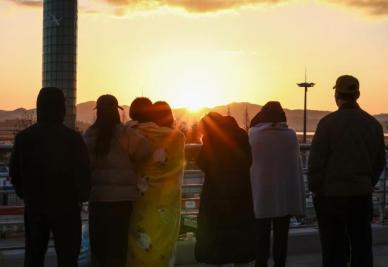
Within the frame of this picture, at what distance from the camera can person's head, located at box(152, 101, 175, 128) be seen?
5738 millimetres

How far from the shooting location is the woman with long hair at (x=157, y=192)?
5.69 m

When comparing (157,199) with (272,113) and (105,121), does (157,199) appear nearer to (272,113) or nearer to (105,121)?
(105,121)

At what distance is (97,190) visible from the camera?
5422 millimetres

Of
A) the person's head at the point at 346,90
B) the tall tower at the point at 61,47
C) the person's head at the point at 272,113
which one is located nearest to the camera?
the person's head at the point at 346,90

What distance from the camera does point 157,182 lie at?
18.8ft

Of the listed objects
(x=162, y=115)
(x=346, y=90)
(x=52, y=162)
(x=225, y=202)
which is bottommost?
(x=225, y=202)

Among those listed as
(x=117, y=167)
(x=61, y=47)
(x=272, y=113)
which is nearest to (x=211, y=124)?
(x=117, y=167)

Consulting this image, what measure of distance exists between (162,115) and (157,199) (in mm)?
701

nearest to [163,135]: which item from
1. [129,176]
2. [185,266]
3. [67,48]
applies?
[129,176]

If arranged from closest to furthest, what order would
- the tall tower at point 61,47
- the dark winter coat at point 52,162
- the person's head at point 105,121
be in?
the dark winter coat at point 52,162, the person's head at point 105,121, the tall tower at point 61,47

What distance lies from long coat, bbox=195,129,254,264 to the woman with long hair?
239 mm

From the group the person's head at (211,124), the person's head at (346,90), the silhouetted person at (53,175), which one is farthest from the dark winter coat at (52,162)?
the person's head at (346,90)

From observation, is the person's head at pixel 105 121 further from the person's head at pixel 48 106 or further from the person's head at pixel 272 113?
the person's head at pixel 272 113

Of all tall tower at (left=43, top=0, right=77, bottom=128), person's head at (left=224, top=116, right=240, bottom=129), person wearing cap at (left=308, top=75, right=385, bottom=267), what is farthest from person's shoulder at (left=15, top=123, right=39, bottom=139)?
tall tower at (left=43, top=0, right=77, bottom=128)
